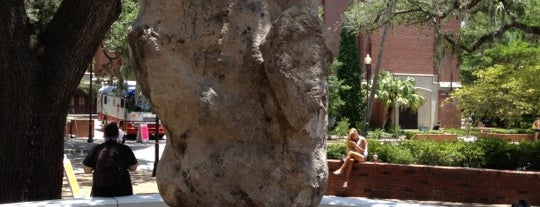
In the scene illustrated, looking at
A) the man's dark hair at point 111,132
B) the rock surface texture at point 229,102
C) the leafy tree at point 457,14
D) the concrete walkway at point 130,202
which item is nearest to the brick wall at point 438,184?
the concrete walkway at point 130,202

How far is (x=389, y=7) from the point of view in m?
22.1

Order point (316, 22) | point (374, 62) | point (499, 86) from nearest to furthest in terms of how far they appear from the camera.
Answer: point (316, 22) → point (499, 86) → point (374, 62)

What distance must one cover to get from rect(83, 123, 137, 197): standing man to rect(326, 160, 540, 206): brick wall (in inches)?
296

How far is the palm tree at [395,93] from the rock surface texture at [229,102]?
40795 mm

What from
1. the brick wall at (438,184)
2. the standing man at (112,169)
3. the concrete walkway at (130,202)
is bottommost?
the brick wall at (438,184)

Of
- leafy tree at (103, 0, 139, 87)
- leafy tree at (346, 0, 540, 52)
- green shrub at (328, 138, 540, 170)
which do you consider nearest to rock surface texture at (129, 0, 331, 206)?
green shrub at (328, 138, 540, 170)

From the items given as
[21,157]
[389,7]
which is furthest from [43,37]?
[389,7]

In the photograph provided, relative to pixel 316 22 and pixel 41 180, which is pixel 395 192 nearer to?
pixel 41 180

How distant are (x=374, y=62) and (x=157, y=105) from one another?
147ft

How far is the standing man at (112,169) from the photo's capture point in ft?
23.4

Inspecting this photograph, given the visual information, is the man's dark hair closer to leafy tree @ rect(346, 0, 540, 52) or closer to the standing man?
the standing man

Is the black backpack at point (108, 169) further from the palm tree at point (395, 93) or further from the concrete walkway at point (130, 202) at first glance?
the palm tree at point (395, 93)

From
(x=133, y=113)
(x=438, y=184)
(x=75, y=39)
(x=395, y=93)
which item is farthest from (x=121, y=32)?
(x=395, y=93)

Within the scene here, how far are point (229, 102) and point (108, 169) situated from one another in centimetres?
276
